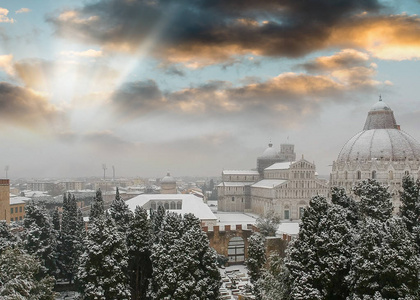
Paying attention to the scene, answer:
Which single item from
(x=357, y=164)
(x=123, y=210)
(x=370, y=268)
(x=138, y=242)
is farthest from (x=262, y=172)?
(x=370, y=268)

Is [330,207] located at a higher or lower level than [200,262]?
higher

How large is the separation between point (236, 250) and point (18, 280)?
2732 centimetres

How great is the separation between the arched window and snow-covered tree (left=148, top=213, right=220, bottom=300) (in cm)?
1843

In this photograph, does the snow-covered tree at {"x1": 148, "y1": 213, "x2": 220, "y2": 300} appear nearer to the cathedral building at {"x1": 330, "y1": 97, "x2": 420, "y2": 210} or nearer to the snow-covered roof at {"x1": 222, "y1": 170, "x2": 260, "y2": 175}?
the cathedral building at {"x1": 330, "y1": 97, "x2": 420, "y2": 210}

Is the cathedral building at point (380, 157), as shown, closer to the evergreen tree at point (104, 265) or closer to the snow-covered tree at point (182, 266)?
the snow-covered tree at point (182, 266)

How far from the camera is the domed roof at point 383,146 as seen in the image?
212ft

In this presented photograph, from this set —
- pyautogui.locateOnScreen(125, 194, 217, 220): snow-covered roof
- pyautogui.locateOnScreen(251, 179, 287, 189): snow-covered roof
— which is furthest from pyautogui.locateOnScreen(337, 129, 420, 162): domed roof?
pyautogui.locateOnScreen(125, 194, 217, 220): snow-covered roof

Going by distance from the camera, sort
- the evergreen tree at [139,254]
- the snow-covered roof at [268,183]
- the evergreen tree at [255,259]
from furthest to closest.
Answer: the snow-covered roof at [268,183]
the evergreen tree at [255,259]
the evergreen tree at [139,254]

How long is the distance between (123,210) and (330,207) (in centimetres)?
2054

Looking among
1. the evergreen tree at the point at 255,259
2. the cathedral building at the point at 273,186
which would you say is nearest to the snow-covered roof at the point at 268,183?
the cathedral building at the point at 273,186

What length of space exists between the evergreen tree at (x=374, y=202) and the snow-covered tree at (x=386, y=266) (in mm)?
4916

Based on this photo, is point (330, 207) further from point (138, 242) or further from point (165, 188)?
point (165, 188)

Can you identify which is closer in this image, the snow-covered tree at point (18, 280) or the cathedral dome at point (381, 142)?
the snow-covered tree at point (18, 280)

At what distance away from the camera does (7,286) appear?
17.3 metres
